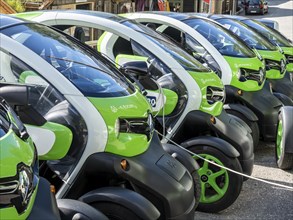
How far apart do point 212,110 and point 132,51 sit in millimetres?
963

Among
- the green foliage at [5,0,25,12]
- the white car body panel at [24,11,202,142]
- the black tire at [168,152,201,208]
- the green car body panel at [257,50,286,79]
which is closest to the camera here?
the black tire at [168,152,201,208]

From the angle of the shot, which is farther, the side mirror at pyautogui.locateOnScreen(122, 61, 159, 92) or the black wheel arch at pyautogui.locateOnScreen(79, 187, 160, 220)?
the side mirror at pyautogui.locateOnScreen(122, 61, 159, 92)

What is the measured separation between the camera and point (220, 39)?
7.42 m

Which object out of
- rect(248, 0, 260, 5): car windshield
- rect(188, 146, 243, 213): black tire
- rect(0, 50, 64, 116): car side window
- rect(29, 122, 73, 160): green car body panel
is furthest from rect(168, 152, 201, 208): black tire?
rect(248, 0, 260, 5): car windshield

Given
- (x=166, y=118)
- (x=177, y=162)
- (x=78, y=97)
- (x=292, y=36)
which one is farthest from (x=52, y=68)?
(x=292, y=36)

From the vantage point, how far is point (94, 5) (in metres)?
18.8

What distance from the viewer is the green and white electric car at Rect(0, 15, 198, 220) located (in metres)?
3.71

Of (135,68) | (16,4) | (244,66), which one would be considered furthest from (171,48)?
(16,4)

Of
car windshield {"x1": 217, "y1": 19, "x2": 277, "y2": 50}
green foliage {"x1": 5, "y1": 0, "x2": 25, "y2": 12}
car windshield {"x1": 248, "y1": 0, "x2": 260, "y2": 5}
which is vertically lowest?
car windshield {"x1": 248, "y1": 0, "x2": 260, "y2": 5}

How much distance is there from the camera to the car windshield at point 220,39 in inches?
287

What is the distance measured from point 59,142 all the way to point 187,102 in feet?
6.47

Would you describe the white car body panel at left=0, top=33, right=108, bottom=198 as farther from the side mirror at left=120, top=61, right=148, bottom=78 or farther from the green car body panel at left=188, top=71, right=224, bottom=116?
the green car body panel at left=188, top=71, right=224, bottom=116

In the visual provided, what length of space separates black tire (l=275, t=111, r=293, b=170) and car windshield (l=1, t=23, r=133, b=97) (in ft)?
8.06

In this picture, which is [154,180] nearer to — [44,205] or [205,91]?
[44,205]
